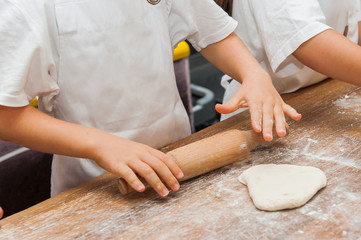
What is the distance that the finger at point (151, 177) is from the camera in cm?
70

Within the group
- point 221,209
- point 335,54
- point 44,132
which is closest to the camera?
point 221,209

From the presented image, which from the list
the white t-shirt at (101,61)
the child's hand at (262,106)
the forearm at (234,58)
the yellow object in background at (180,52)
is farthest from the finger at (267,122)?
the yellow object in background at (180,52)

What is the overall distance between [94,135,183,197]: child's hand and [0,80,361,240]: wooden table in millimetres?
34

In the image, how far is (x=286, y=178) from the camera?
0.73 m

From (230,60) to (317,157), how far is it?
361mm

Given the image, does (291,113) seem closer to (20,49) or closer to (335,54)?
(335,54)

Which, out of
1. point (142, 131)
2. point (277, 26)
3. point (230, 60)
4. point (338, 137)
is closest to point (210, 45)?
point (230, 60)

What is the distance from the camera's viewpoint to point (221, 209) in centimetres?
66

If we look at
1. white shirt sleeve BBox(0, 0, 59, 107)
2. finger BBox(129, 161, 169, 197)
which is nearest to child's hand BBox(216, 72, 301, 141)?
finger BBox(129, 161, 169, 197)

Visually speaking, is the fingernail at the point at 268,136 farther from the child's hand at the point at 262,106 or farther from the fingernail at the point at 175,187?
the fingernail at the point at 175,187

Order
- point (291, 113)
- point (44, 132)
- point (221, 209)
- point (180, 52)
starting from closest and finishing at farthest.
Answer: point (221, 209) → point (44, 132) → point (291, 113) → point (180, 52)

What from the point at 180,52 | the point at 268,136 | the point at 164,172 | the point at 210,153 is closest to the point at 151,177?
the point at 164,172

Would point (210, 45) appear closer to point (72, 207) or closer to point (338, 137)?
point (338, 137)

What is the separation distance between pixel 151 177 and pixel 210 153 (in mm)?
128
